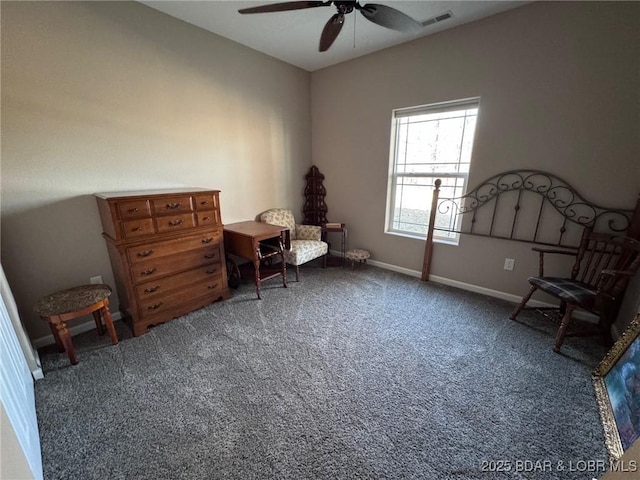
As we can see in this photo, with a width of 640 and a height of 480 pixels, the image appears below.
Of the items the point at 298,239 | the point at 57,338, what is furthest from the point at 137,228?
the point at 298,239

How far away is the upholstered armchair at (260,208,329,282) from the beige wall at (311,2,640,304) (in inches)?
32.1

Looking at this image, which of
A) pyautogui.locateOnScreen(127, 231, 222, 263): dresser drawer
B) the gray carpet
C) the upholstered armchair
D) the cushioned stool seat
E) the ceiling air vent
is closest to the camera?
the gray carpet

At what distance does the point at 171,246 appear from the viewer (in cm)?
221

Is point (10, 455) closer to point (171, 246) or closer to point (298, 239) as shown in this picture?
point (171, 246)

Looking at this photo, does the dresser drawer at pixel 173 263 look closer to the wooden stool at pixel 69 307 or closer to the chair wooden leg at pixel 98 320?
the wooden stool at pixel 69 307

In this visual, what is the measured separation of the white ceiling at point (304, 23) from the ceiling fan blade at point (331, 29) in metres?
0.53

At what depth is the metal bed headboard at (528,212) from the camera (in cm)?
216

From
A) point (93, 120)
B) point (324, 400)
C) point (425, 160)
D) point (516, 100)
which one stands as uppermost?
point (516, 100)

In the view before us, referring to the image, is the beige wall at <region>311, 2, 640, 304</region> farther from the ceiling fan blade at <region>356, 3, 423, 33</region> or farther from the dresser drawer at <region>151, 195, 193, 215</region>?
the dresser drawer at <region>151, 195, 193, 215</region>

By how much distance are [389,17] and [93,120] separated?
2308 mm

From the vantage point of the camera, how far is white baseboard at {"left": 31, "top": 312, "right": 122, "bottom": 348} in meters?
2.00

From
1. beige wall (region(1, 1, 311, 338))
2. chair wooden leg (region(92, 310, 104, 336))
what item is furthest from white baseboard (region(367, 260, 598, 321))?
chair wooden leg (region(92, 310, 104, 336))

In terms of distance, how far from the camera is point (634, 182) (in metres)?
1.97

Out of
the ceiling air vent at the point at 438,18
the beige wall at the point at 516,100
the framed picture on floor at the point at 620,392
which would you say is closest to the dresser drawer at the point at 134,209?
the beige wall at the point at 516,100
